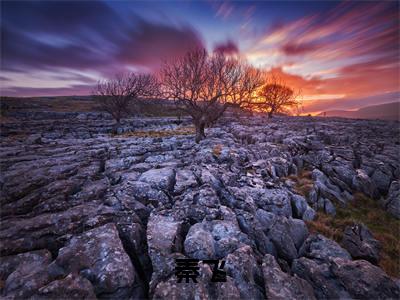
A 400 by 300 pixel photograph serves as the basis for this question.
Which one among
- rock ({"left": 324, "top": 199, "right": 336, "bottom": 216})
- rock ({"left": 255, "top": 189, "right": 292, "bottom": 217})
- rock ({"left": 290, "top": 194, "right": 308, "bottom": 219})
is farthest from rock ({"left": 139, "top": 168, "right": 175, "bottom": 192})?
rock ({"left": 324, "top": 199, "right": 336, "bottom": 216})

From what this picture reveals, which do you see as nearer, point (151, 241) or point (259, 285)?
point (259, 285)

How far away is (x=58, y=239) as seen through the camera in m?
8.66

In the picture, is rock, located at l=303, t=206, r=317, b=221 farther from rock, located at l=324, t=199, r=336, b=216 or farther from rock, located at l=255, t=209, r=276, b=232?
rock, located at l=255, t=209, r=276, b=232

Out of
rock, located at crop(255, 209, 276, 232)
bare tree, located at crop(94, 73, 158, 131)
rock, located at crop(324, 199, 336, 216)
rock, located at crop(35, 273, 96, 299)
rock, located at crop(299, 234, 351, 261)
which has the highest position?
bare tree, located at crop(94, 73, 158, 131)

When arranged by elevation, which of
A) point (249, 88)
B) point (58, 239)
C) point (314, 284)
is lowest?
point (314, 284)

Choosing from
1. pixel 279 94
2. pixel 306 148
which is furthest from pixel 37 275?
pixel 279 94

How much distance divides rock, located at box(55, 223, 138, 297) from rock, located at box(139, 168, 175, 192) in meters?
5.56

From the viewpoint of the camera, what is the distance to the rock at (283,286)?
6864 mm

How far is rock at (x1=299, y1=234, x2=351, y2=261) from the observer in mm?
9447

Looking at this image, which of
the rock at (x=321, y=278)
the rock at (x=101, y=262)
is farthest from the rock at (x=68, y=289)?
the rock at (x=321, y=278)

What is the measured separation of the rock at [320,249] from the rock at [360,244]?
1206mm

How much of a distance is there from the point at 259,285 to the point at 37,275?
25.7ft

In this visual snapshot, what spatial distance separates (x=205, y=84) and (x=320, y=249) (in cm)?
2589

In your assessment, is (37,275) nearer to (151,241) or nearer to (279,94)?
(151,241)
